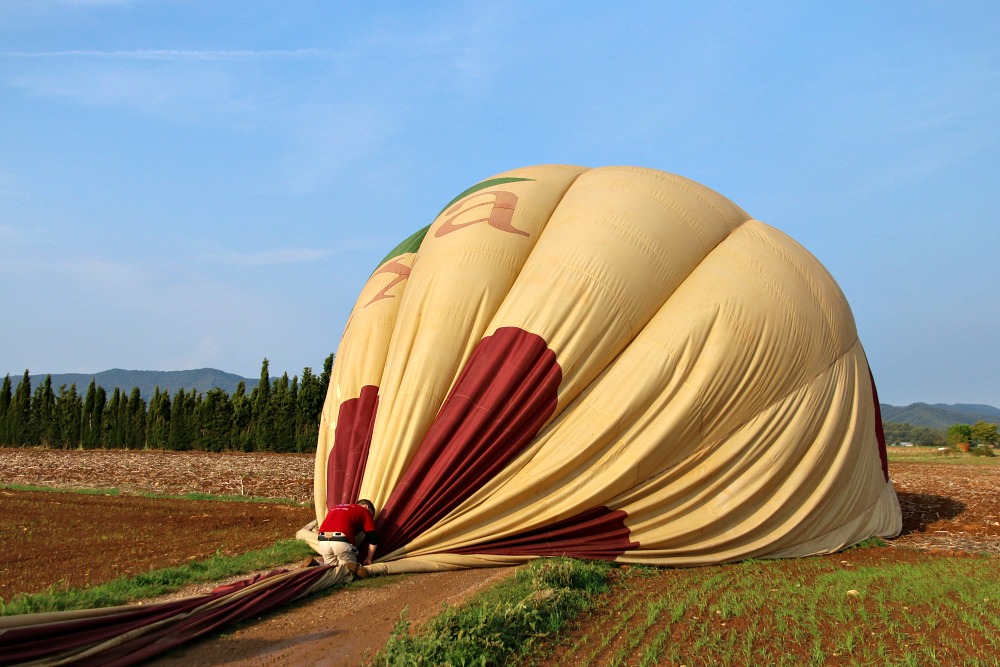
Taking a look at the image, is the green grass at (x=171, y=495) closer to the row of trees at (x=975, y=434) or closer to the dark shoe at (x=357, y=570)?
the dark shoe at (x=357, y=570)

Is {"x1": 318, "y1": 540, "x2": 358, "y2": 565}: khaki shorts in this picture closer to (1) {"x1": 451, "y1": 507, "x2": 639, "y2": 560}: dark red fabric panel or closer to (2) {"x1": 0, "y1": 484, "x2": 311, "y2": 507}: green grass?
(1) {"x1": 451, "y1": 507, "x2": 639, "y2": 560}: dark red fabric panel

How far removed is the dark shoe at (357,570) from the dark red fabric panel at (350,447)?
1014mm

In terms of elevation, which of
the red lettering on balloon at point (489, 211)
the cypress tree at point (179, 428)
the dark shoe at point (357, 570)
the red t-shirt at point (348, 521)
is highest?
the red lettering on balloon at point (489, 211)

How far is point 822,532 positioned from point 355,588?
5825 millimetres

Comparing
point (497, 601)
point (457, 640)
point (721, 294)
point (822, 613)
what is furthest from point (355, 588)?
point (721, 294)

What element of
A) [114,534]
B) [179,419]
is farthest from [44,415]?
[114,534]

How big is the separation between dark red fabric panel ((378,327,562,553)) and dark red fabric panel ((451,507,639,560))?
0.70 meters

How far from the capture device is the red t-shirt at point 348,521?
7.35 meters

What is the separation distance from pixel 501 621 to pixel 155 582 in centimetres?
392

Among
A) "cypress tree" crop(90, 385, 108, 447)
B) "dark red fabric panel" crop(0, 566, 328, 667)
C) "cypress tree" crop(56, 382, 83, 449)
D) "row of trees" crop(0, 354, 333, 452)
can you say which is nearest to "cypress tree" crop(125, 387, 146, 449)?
"row of trees" crop(0, 354, 333, 452)

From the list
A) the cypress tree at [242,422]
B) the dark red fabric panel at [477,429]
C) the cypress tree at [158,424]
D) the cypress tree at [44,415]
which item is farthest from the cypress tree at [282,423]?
the dark red fabric panel at [477,429]

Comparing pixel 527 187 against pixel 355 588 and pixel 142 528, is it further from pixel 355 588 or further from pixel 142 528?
pixel 142 528

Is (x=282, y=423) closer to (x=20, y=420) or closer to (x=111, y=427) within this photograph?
(x=111, y=427)

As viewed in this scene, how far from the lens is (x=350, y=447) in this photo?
884 cm
